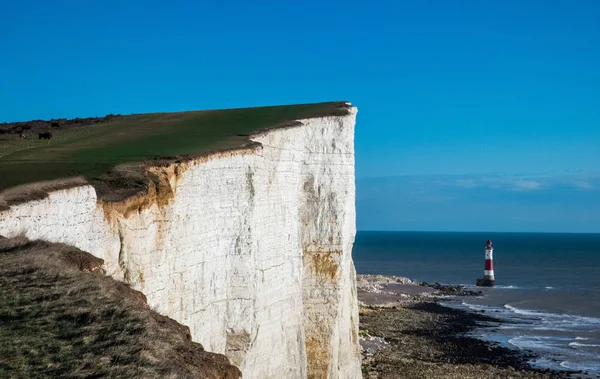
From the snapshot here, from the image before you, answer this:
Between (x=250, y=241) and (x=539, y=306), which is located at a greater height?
(x=250, y=241)

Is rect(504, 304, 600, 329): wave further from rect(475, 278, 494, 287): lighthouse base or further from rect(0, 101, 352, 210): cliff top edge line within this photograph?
rect(0, 101, 352, 210): cliff top edge line

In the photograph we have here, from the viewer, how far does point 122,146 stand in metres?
17.2

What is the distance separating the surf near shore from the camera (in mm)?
25547

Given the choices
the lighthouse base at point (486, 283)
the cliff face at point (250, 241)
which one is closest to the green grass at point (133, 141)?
the cliff face at point (250, 241)

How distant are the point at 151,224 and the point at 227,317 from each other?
355cm

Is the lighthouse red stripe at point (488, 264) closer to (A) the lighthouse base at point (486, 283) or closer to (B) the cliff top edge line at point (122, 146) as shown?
(A) the lighthouse base at point (486, 283)

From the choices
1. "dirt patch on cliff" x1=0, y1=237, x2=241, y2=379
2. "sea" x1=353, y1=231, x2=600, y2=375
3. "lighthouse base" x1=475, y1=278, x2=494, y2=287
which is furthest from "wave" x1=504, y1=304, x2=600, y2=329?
"dirt patch on cliff" x1=0, y1=237, x2=241, y2=379

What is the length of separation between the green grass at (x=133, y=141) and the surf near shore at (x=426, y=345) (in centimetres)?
941

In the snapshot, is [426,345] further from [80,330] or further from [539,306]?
[80,330]

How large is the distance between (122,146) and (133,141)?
1.08m

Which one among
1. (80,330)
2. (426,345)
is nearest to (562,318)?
(426,345)

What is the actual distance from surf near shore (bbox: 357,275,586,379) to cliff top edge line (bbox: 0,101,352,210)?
9650 mm

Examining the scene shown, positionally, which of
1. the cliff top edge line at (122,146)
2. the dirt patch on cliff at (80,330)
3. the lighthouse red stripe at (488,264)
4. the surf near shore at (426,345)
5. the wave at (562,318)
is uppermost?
the cliff top edge line at (122,146)

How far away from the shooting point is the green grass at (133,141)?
1348 centimetres
